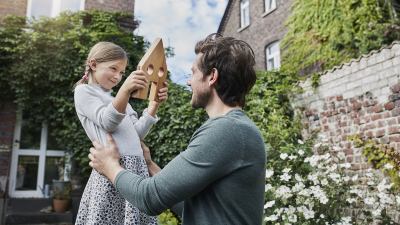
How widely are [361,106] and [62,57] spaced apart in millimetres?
5558

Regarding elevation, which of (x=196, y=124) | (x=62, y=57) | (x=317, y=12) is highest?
(x=317, y=12)

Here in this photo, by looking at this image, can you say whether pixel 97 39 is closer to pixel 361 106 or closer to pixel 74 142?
pixel 74 142

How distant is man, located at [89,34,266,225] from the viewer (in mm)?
1021

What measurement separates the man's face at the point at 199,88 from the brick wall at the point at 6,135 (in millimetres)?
5840

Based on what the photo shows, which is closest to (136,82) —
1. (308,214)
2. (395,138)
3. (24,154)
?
(308,214)

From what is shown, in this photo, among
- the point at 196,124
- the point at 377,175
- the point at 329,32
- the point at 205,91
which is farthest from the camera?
the point at 329,32

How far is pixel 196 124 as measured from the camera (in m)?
5.13

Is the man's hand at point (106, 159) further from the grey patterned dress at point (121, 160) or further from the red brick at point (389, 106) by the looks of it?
the red brick at point (389, 106)

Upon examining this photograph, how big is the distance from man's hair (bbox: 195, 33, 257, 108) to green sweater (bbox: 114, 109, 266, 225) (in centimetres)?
17

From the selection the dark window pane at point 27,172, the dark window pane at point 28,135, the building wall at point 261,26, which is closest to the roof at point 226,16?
the building wall at point 261,26

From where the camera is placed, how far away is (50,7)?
6.73m

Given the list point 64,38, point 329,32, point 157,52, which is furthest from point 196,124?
point 329,32

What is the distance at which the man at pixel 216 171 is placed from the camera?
1.02 metres

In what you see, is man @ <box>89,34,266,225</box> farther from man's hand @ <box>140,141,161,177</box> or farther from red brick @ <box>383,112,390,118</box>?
red brick @ <box>383,112,390,118</box>
